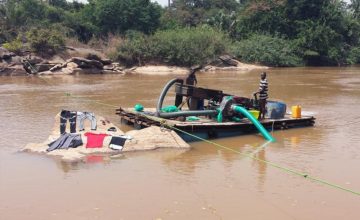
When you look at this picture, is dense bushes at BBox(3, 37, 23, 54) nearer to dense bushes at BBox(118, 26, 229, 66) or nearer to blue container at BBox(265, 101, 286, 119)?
dense bushes at BBox(118, 26, 229, 66)

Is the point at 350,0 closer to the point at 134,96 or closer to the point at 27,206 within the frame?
the point at 134,96

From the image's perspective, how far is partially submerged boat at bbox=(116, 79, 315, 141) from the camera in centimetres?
1198

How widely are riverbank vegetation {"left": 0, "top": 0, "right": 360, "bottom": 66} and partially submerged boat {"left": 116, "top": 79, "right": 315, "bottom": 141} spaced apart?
1044 inches

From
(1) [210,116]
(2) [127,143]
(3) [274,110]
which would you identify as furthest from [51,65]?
(2) [127,143]

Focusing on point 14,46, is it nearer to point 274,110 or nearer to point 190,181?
point 274,110

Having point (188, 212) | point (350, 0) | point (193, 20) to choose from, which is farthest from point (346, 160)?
point (350, 0)

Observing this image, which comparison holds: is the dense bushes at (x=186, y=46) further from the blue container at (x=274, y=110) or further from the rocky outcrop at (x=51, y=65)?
the blue container at (x=274, y=110)

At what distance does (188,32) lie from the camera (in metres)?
44.1

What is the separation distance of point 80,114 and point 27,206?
14.5 feet

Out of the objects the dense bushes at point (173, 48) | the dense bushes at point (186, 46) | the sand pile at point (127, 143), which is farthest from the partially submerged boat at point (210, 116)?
the dense bushes at point (186, 46)

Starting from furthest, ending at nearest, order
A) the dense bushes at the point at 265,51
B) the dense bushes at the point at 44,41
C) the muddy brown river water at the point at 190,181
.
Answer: the dense bushes at the point at 265,51 → the dense bushes at the point at 44,41 → the muddy brown river water at the point at 190,181

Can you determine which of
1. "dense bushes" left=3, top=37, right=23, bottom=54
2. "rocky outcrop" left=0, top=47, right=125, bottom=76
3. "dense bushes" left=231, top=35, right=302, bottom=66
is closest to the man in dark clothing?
"rocky outcrop" left=0, top=47, right=125, bottom=76

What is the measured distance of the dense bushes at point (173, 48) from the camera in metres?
40.6

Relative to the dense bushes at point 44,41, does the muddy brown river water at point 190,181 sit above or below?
below
